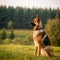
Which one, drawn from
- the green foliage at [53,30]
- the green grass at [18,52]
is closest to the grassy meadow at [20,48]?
the green grass at [18,52]

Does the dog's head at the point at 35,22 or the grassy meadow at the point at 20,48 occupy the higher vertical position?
the dog's head at the point at 35,22

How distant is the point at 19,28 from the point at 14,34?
124 millimetres

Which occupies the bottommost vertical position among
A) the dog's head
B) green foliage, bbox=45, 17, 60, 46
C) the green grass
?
the green grass

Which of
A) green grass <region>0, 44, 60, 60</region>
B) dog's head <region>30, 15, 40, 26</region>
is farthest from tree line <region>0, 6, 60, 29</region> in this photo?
green grass <region>0, 44, 60, 60</region>

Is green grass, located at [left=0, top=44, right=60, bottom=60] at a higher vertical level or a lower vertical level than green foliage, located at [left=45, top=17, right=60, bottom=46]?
lower

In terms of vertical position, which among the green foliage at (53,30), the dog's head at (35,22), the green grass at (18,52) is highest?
the dog's head at (35,22)

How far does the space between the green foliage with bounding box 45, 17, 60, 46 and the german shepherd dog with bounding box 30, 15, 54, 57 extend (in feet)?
0.24

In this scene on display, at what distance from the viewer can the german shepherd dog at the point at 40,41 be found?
110 inches

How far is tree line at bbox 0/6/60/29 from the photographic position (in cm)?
284

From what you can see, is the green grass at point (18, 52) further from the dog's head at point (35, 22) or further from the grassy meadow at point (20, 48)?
the dog's head at point (35, 22)

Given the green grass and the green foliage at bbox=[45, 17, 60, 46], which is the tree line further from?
the green grass

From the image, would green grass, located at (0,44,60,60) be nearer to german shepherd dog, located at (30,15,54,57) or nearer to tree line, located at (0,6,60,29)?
german shepherd dog, located at (30,15,54,57)

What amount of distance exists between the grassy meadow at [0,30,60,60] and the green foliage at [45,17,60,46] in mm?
112

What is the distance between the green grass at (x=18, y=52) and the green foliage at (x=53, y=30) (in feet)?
0.42
